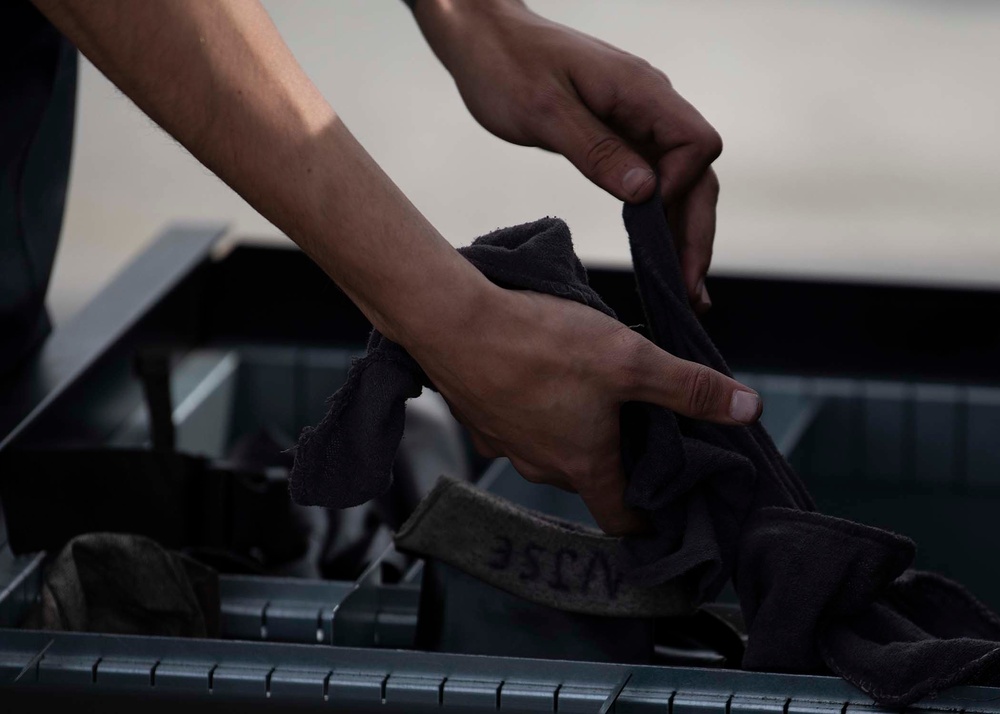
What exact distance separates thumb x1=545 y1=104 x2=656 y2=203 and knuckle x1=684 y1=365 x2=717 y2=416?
160 millimetres

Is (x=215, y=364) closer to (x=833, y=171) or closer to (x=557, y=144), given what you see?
(x=557, y=144)

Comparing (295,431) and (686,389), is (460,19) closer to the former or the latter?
(686,389)

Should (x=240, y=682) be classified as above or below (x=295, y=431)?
above

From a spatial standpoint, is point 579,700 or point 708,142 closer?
point 579,700

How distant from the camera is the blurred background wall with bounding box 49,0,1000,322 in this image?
126 inches

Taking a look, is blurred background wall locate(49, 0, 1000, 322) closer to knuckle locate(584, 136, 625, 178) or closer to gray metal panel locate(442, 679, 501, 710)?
knuckle locate(584, 136, 625, 178)

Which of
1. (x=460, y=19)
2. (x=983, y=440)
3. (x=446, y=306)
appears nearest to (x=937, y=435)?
(x=983, y=440)

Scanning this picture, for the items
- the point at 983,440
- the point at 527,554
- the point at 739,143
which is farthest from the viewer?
the point at 739,143

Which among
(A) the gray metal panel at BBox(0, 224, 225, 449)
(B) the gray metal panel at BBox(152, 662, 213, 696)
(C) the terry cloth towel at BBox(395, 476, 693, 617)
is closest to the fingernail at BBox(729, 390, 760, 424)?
(C) the terry cloth towel at BBox(395, 476, 693, 617)

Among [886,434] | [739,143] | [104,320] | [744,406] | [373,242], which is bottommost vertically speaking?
[739,143]

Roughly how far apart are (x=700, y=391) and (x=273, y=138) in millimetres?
290

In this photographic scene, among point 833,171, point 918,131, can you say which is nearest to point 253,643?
point 833,171

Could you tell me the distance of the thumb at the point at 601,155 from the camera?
938 millimetres

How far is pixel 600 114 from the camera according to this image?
105 cm
